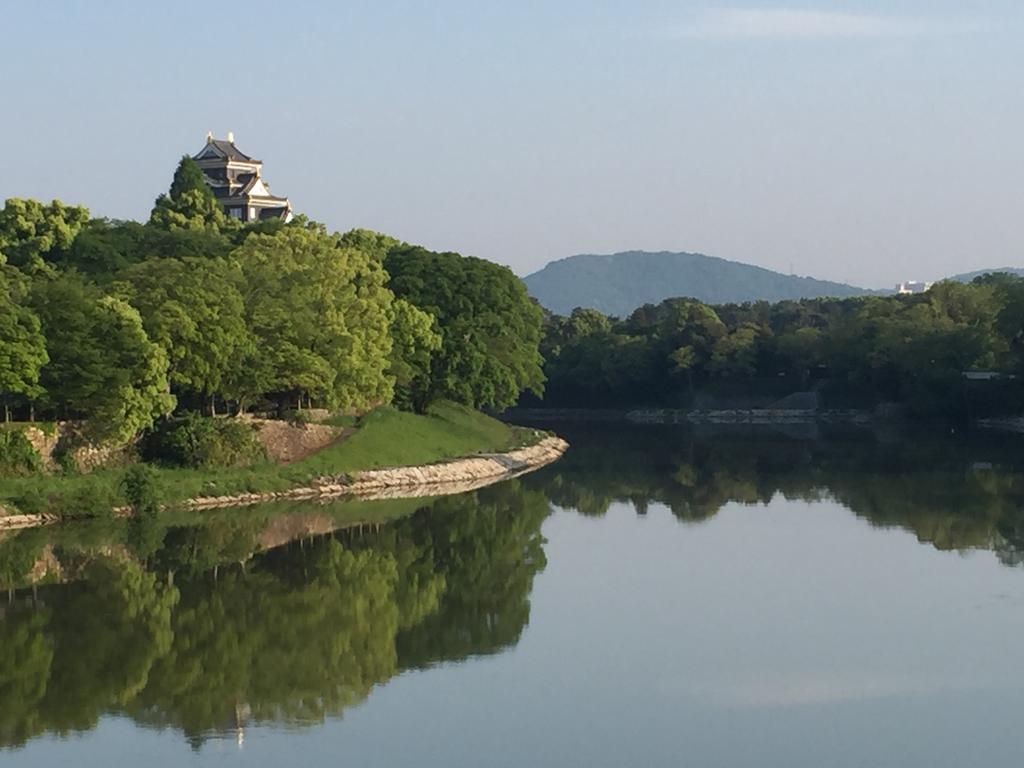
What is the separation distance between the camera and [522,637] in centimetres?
3052

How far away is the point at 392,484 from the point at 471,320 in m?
18.0

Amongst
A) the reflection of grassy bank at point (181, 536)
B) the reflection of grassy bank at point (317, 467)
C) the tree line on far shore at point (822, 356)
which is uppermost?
the tree line on far shore at point (822, 356)

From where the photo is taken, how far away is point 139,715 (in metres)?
24.2

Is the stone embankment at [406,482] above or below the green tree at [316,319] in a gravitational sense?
below

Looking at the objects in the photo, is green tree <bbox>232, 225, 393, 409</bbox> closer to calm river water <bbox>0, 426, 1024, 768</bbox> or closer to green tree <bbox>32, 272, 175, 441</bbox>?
green tree <bbox>32, 272, 175, 441</bbox>

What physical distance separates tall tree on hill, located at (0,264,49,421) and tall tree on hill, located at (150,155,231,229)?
35.1m

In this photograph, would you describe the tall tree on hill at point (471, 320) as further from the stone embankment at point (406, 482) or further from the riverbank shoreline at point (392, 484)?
the stone embankment at point (406, 482)

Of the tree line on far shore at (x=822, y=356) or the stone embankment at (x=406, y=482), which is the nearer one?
the stone embankment at (x=406, y=482)

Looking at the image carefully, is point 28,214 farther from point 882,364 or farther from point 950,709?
point 882,364

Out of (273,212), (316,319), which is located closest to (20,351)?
(316,319)

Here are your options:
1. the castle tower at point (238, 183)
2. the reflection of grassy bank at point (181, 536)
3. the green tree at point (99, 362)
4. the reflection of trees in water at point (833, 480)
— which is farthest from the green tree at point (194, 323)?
the castle tower at point (238, 183)

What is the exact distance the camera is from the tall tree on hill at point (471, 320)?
7119cm

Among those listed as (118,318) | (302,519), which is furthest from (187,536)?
(118,318)

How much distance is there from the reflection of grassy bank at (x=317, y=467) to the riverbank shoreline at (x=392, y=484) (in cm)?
27
